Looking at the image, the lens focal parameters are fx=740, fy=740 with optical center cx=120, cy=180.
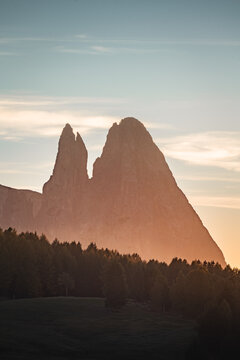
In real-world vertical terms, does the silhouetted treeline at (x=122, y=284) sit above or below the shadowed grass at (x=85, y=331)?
above

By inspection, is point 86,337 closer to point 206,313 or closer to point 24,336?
point 24,336

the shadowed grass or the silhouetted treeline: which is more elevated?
the silhouetted treeline

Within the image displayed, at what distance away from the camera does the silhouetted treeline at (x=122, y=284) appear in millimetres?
95625

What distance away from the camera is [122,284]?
417 ft

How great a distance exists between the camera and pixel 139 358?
266 ft

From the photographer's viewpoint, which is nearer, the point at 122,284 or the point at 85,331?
the point at 85,331

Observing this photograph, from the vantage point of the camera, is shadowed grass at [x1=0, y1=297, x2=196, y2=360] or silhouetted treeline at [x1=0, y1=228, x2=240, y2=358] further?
silhouetted treeline at [x1=0, y1=228, x2=240, y2=358]

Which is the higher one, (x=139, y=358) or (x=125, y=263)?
(x=125, y=263)

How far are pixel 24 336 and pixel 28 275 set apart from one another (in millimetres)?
43304

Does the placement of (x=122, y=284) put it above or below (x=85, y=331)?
above

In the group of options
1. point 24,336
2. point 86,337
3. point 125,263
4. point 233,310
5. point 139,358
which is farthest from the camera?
point 125,263

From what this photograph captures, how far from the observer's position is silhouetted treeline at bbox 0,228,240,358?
95.6 metres

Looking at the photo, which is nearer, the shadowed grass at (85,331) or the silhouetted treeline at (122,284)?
the shadowed grass at (85,331)

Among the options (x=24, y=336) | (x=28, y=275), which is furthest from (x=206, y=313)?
(x=28, y=275)
